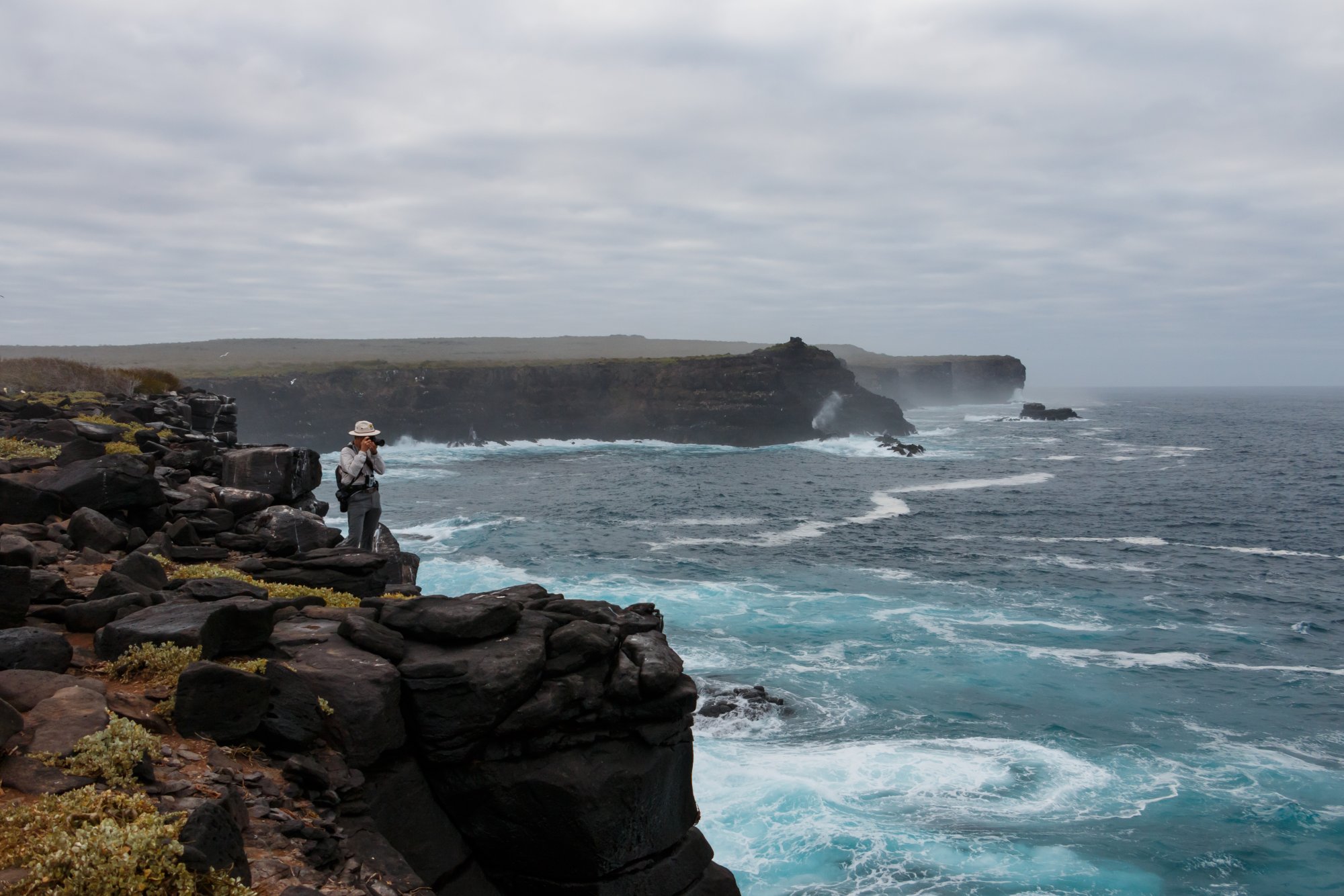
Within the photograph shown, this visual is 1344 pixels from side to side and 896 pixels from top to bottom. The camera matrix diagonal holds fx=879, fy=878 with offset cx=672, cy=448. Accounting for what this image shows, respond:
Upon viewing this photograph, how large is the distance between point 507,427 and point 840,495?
58236 mm

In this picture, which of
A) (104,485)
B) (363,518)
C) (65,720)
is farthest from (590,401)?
(65,720)

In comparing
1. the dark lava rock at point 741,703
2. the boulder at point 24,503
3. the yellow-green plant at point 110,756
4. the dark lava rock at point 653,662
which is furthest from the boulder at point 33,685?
the dark lava rock at point 741,703

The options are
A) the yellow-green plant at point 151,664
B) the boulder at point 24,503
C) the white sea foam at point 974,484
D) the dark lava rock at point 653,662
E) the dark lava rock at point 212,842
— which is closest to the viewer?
the dark lava rock at point 212,842

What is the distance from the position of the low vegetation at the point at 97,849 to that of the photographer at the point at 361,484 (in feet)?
32.9

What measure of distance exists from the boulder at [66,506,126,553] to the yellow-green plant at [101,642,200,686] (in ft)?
16.2

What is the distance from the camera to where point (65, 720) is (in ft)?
23.7

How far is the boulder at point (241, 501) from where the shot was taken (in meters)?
16.3

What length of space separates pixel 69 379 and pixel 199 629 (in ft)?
131

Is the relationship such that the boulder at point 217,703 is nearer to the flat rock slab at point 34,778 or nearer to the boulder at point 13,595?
the flat rock slab at point 34,778

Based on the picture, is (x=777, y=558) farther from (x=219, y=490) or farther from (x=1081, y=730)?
(x=219, y=490)

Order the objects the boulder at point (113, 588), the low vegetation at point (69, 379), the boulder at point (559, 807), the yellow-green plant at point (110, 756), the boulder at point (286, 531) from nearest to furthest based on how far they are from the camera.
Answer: the yellow-green plant at point (110, 756), the boulder at point (559, 807), the boulder at point (113, 588), the boulder at point (286, 531), the low vegetation at point (69, 379)

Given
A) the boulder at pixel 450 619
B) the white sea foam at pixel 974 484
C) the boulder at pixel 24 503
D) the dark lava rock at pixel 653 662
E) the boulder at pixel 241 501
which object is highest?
the boulder at pixel 24 503

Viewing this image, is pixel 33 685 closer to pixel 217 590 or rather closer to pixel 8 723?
pixel 8 723

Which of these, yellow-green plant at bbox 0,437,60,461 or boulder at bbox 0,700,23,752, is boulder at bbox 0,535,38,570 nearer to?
boulder at bbox 0,700,23,752
